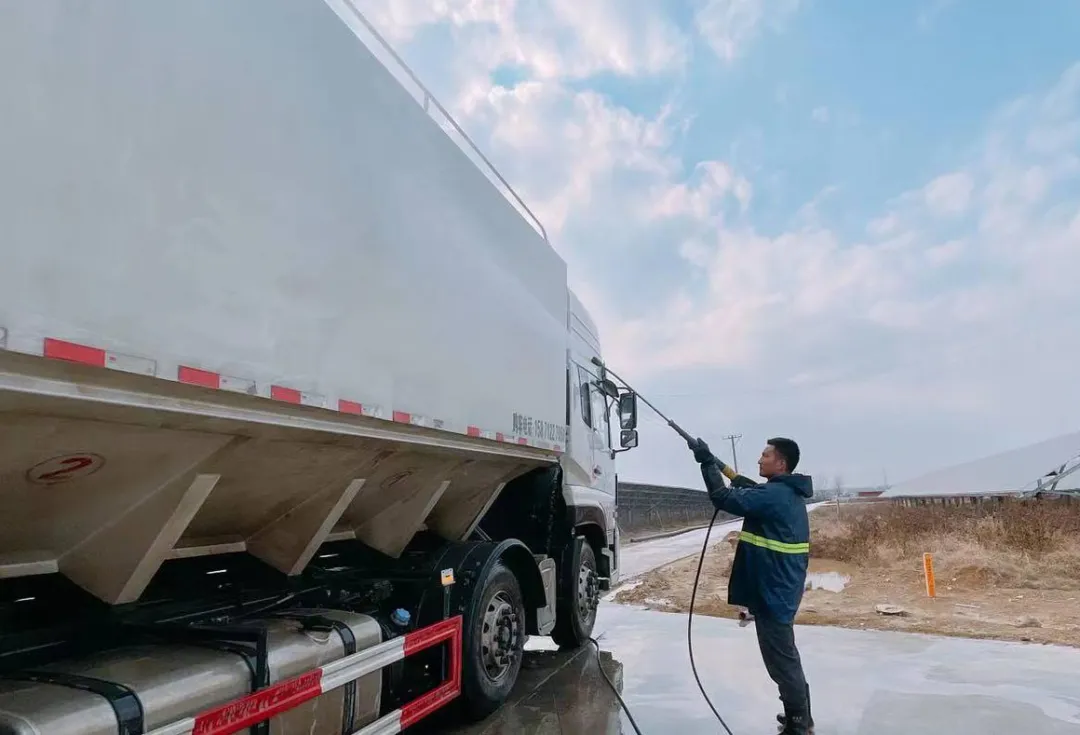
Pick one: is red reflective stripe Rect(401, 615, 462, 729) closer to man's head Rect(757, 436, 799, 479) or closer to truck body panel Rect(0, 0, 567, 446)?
truck body panel Rect(0, 0, 567, 446)

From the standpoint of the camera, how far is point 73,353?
2.05m

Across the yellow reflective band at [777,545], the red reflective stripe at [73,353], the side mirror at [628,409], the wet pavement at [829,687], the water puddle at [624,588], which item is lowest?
the wet pavement at [829,687]

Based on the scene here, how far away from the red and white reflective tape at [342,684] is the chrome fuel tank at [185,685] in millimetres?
63

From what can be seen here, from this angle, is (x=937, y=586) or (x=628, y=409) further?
(x=937, y=586)

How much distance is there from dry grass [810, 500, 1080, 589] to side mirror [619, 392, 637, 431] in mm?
7472

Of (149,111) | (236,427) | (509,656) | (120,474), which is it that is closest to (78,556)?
(120,474)

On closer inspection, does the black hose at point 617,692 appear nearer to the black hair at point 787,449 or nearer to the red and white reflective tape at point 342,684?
the red and white reflective tape at point 342,684

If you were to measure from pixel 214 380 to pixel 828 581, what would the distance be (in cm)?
1258

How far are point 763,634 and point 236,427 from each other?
3.40 m

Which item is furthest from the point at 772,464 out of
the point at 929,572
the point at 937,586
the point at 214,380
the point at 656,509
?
the point at 656,509

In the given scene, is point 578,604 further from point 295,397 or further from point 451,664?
point 295,397

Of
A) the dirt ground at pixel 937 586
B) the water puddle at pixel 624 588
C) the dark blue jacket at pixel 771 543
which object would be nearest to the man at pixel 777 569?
the dark blue jacket at pixel 771 543

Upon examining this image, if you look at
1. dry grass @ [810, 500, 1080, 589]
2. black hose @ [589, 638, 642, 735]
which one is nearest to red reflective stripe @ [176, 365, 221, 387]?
black hose @ [589, 638, 642, 735]

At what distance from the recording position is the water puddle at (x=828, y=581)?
1195 centimetres
